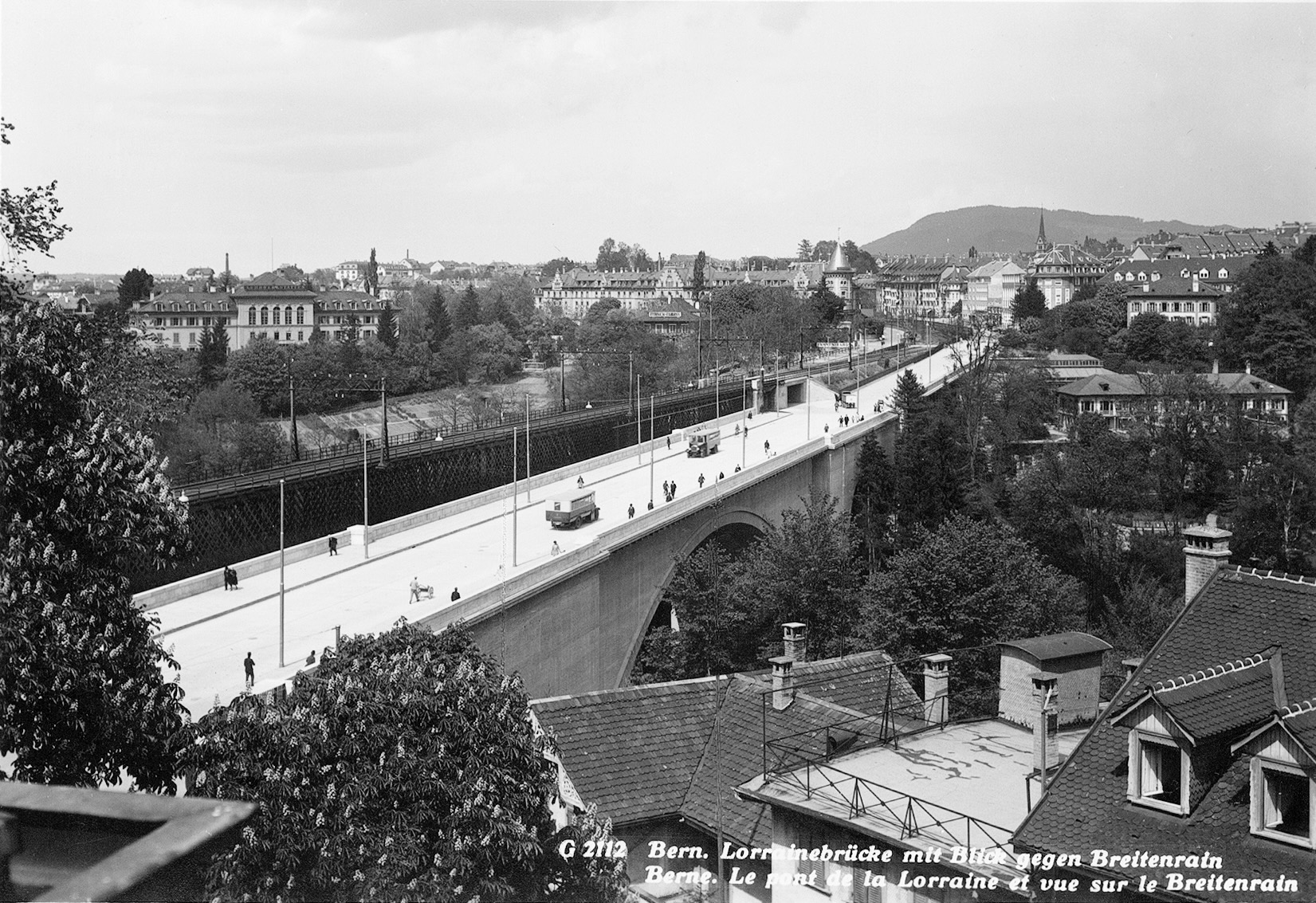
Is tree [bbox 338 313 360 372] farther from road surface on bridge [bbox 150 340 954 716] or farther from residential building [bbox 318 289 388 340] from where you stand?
road surface on bridge [bbox 150 340 954 716]

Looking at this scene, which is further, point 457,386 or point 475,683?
point 457,386

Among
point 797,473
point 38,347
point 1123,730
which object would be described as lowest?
point 797,473

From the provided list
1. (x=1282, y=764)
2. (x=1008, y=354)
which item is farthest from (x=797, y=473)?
(x=1282, y=764)

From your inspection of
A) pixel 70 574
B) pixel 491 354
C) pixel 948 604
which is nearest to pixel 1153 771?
pixel 70 574

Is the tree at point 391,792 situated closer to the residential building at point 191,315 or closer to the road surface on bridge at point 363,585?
the road surface on bridge at point 363,585

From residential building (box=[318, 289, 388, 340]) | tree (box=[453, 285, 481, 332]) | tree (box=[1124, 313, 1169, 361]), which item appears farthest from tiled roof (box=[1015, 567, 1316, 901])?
tree (box=[453, 285, 481, 332])

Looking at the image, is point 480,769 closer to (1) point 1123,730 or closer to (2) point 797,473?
(1) point 1123,730
